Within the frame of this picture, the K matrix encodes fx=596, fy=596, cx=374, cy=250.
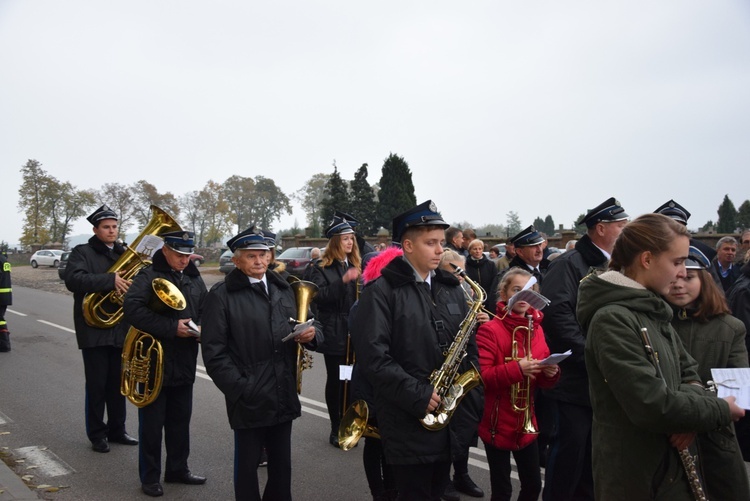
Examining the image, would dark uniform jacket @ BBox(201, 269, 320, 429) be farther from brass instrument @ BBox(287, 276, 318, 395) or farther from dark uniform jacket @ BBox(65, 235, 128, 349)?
dark uniform jacket @ BBox(65, 235, 128, 349)

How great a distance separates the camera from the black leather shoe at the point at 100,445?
238 inches

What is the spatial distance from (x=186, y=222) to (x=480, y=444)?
74859mm

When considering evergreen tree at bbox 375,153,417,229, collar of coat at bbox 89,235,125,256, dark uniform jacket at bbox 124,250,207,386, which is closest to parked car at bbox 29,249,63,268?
evergreen tree at bbox 375,153,417,229

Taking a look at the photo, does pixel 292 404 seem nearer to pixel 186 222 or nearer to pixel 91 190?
Answer: pixel 91 190

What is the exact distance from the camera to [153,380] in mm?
5125

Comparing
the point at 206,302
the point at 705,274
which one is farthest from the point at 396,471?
the point at 705,274

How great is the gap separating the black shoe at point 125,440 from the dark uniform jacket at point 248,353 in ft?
8.79

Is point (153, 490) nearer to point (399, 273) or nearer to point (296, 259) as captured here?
point (399, 273)

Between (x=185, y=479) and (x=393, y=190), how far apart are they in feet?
135

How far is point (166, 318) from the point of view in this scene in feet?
16.8

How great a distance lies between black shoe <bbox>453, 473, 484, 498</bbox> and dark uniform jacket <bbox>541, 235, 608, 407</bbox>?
1252 mm

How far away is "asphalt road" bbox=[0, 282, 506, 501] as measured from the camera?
5.17 meters

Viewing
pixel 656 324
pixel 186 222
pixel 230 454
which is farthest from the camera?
pixel 186 222

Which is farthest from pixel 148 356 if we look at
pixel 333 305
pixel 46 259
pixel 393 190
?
pixel 46 259
